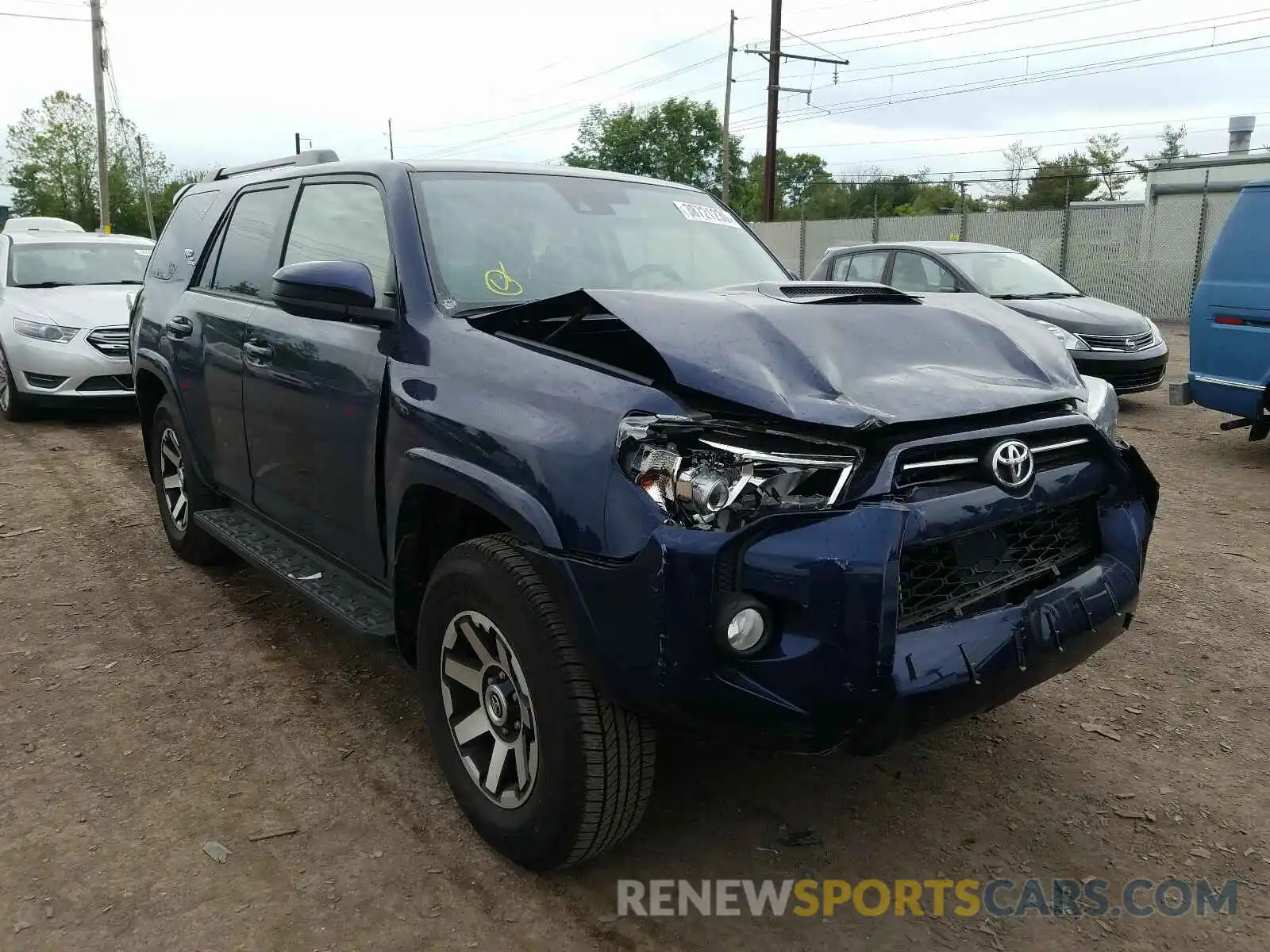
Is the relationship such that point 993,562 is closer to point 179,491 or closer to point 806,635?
point 806,635

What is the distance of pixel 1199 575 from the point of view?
4.87m

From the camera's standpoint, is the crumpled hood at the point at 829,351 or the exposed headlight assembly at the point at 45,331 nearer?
the crumpled hood at the point at 829,351

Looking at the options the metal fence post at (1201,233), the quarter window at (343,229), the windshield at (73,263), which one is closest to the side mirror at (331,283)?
the quarter window at (343,229)

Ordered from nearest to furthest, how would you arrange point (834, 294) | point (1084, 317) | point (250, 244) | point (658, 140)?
point (834, 294) < point (250, 244) < point (1084, 317) < point (658, 140)

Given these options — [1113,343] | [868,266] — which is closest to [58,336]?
[868,266]

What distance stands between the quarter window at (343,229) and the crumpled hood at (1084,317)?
24.0ft

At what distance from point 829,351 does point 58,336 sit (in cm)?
849

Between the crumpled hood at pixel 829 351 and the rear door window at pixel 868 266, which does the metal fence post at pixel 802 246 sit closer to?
the rear door window at pixel 868 266

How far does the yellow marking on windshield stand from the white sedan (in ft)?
21.2

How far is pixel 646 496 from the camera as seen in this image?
2143 mm

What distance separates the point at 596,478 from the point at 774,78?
26291 mm

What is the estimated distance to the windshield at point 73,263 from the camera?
382 inches

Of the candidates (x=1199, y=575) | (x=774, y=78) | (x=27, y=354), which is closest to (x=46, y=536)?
(x=27, y=354)

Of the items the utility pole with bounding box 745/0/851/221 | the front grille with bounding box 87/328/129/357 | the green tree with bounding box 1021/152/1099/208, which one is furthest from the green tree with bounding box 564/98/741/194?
the front grille with bounding box 87/328/129/357
